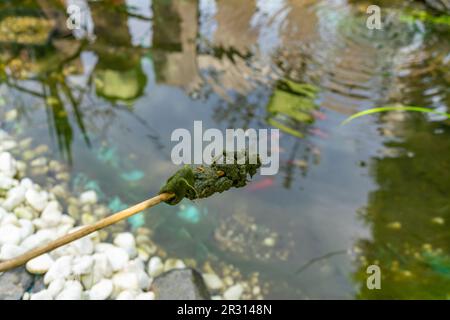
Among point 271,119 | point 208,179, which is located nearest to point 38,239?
point 208,179

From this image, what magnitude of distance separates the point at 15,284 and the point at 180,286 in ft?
2.23

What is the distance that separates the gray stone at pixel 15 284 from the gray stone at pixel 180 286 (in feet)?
1.74

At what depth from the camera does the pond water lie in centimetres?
217

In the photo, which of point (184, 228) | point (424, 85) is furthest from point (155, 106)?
point (424, 85)

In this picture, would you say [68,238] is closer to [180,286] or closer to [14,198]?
[180,286]

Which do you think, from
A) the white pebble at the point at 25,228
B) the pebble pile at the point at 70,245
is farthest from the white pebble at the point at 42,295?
the white pebble at the point at 25,228

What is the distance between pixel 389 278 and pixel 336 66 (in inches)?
69.1

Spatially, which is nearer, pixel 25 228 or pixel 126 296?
pixel 126 296

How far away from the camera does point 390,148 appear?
2.62 metres

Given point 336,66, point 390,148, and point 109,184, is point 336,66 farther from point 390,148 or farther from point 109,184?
point 109,184

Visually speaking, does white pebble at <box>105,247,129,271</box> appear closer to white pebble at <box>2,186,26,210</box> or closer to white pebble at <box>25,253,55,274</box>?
white pebble at <box>25,253,55,274</box>

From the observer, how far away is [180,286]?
1.88 metres

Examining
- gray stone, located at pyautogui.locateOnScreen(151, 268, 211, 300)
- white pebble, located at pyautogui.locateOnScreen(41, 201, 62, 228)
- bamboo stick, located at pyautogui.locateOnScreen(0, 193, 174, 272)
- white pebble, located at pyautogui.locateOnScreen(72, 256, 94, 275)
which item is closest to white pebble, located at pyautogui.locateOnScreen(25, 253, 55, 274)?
white pebble, located at pyautogui.locateOnScreen(72, 256, 94, 275)

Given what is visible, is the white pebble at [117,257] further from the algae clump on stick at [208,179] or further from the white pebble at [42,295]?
the algae clump on stick at [208,179]
